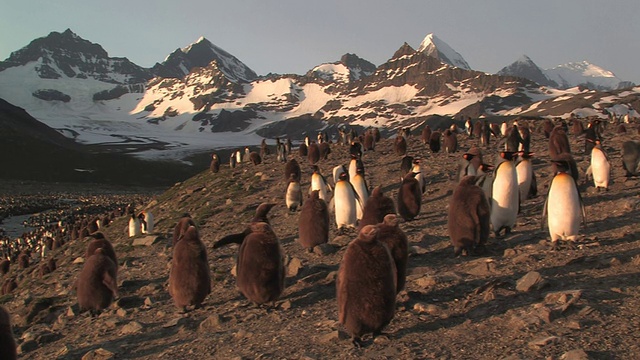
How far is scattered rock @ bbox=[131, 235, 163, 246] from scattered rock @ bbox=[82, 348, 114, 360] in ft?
23.9

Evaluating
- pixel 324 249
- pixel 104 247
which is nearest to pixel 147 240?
pixel 104 247

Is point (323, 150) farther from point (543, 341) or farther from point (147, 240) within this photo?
point (543, 341)

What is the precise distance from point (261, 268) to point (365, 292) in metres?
1.83

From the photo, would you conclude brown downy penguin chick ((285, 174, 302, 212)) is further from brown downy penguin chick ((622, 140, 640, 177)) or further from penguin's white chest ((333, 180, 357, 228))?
brown downy penguin chick ((622, 140, 640, 177))

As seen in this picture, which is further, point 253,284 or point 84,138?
point 84,138

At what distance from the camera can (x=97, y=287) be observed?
26.2ft

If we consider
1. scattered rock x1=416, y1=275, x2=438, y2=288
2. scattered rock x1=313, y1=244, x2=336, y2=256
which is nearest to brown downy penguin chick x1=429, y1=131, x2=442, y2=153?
scattered rock x1=313, y1=244, x2=336, y2=256

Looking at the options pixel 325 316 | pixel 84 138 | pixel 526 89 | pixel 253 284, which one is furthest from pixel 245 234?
pixel 526 89

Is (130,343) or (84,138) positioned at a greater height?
(84,138)

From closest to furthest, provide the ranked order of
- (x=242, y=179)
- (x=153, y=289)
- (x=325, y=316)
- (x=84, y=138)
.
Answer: (x=325, y=316)
(x=153, y=289)
(x=242, y=179)
(x=84, y=138)

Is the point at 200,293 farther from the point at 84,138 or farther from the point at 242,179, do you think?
the point at 84,138

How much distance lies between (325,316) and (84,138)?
16885 centimetres

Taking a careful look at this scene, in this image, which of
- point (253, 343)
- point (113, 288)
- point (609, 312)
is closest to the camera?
point (609, 312)

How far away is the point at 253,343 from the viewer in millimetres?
5566
